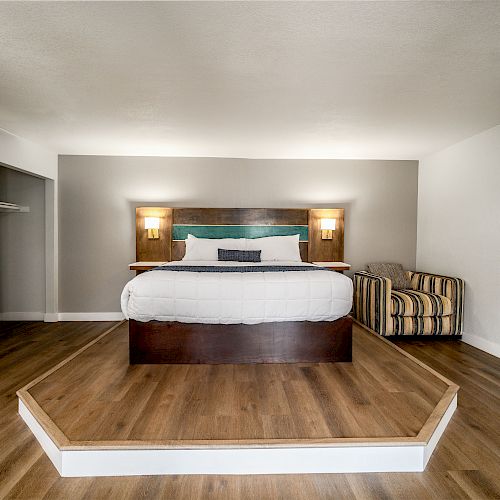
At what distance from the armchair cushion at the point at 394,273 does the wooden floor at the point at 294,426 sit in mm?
1473

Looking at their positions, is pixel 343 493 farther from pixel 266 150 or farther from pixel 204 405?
pixel 266 150

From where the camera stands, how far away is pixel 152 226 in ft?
18.1

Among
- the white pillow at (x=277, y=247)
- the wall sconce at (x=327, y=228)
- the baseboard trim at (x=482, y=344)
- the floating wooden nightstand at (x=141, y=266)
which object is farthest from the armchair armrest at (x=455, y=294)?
the floating wooden nightstand at (x=141, y=266)

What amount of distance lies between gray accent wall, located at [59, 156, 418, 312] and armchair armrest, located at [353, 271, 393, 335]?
716 millimetres

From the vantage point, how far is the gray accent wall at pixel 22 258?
5.54m

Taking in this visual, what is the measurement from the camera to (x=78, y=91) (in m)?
3.21

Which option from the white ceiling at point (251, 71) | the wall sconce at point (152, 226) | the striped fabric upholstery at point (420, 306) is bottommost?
the striped fabric upholstery at point (420, 306)

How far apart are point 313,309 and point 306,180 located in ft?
9.09

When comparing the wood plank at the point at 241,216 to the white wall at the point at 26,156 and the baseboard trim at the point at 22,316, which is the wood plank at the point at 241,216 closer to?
the white wall at the point at 26,156

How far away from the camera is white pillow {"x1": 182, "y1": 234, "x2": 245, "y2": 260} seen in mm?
5180

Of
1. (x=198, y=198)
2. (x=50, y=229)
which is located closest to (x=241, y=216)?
(x=198, y=198)

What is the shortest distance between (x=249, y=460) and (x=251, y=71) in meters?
2.46

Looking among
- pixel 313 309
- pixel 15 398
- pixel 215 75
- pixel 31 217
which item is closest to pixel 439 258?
pixel 313 309

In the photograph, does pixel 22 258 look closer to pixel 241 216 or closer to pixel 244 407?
pixel 241 216
